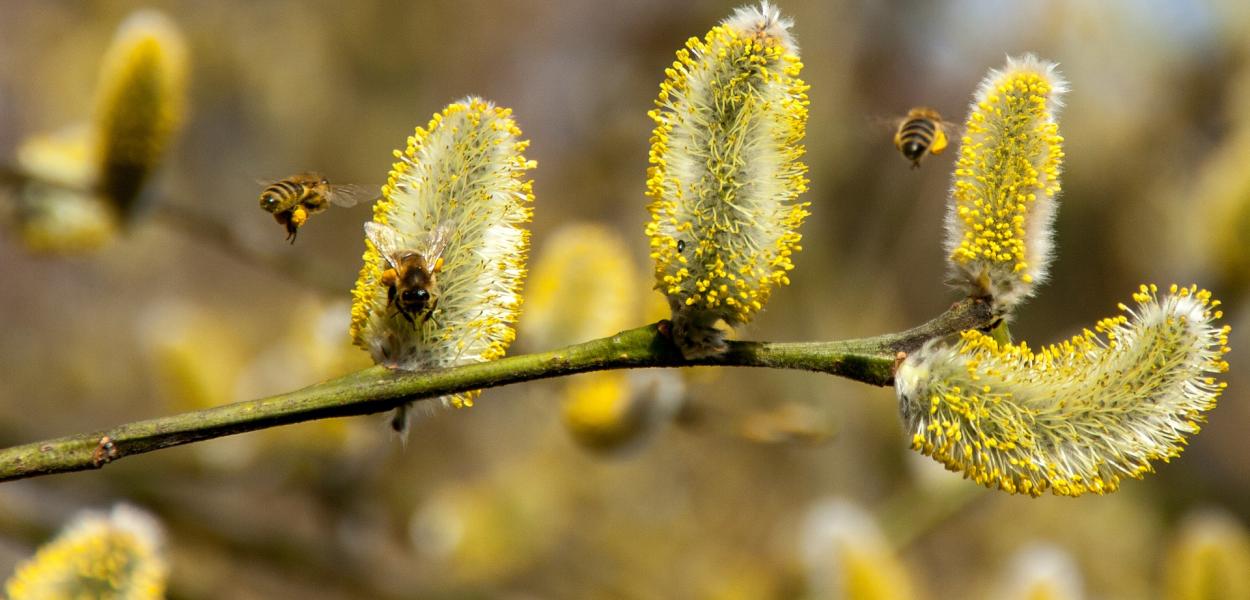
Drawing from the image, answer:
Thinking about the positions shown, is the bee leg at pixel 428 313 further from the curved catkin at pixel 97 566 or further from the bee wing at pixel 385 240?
the curved catkin at pixel 97 566

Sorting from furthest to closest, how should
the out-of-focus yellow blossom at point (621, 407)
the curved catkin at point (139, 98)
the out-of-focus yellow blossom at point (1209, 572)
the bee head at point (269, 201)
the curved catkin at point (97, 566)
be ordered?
the out-of-focus yellow blossom at point (1209, 572) → the out-of-focus yellow blossom at point (621, 407) → the curved catkin at point (139, 98) → the bee head at point (269, 201) → the curved catkin at point (97, 566)

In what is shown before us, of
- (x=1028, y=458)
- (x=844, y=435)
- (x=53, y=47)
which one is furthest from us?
(x=53, y=47)

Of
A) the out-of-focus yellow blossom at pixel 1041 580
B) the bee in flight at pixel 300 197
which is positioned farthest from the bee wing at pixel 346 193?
the out-of-focus yellow blossom at pixel 1041 580

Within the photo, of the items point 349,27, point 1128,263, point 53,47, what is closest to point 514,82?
point 349,27

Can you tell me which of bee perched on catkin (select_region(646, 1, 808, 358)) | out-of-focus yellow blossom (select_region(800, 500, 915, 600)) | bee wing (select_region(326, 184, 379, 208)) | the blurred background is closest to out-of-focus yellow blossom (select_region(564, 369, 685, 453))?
the blurred background

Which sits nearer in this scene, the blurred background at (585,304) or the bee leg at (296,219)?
the bee leg at (296,219)

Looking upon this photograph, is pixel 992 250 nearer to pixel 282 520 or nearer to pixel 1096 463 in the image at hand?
pixel 1096 463
